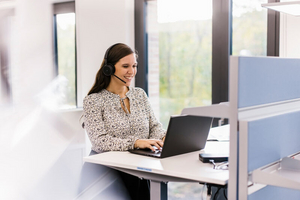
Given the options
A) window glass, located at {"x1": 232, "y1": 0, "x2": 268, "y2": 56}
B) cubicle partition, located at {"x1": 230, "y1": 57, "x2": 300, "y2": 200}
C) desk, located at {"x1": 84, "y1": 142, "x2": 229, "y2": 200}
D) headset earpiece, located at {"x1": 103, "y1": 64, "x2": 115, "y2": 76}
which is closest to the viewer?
cubicle partition, located at {"x1": 230, "y1": 57, "x2": 300, "y2": 200}

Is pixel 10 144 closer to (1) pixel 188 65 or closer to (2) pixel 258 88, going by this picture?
(1) pixel 188 65

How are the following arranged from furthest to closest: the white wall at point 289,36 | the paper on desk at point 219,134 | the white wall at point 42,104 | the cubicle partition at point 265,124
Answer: the white wall at point 42,104 → the white wall at point 289,36 → the paper on desk at point 219,134 → the cubicle partition at point 265,124

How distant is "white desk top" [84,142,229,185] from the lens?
144 cm

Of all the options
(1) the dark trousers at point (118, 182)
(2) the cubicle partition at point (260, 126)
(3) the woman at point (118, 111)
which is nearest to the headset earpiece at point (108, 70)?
(3) the woman at point (118, 111)

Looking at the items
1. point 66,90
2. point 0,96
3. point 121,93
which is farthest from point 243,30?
point 0,96

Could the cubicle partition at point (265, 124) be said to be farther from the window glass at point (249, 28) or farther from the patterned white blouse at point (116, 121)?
the window glass at point (249, 28)

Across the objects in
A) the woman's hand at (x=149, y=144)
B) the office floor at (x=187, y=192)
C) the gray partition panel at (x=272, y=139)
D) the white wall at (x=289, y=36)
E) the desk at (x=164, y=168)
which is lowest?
the office floor at (x=187, y=192)

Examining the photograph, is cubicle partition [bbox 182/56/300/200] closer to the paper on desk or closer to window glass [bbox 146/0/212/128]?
the paper on desk

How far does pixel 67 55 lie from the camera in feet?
12.1

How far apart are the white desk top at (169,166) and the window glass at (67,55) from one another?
189 centimetres

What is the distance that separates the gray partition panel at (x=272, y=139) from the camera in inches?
53.6

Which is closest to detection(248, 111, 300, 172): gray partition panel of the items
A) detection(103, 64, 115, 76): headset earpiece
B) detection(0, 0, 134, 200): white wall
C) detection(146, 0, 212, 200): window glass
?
detection(103, 64, 115, 76): headset earpiece

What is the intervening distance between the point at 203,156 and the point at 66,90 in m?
2.30

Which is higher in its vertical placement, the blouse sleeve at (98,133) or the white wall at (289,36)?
the white wall at (289,36)
